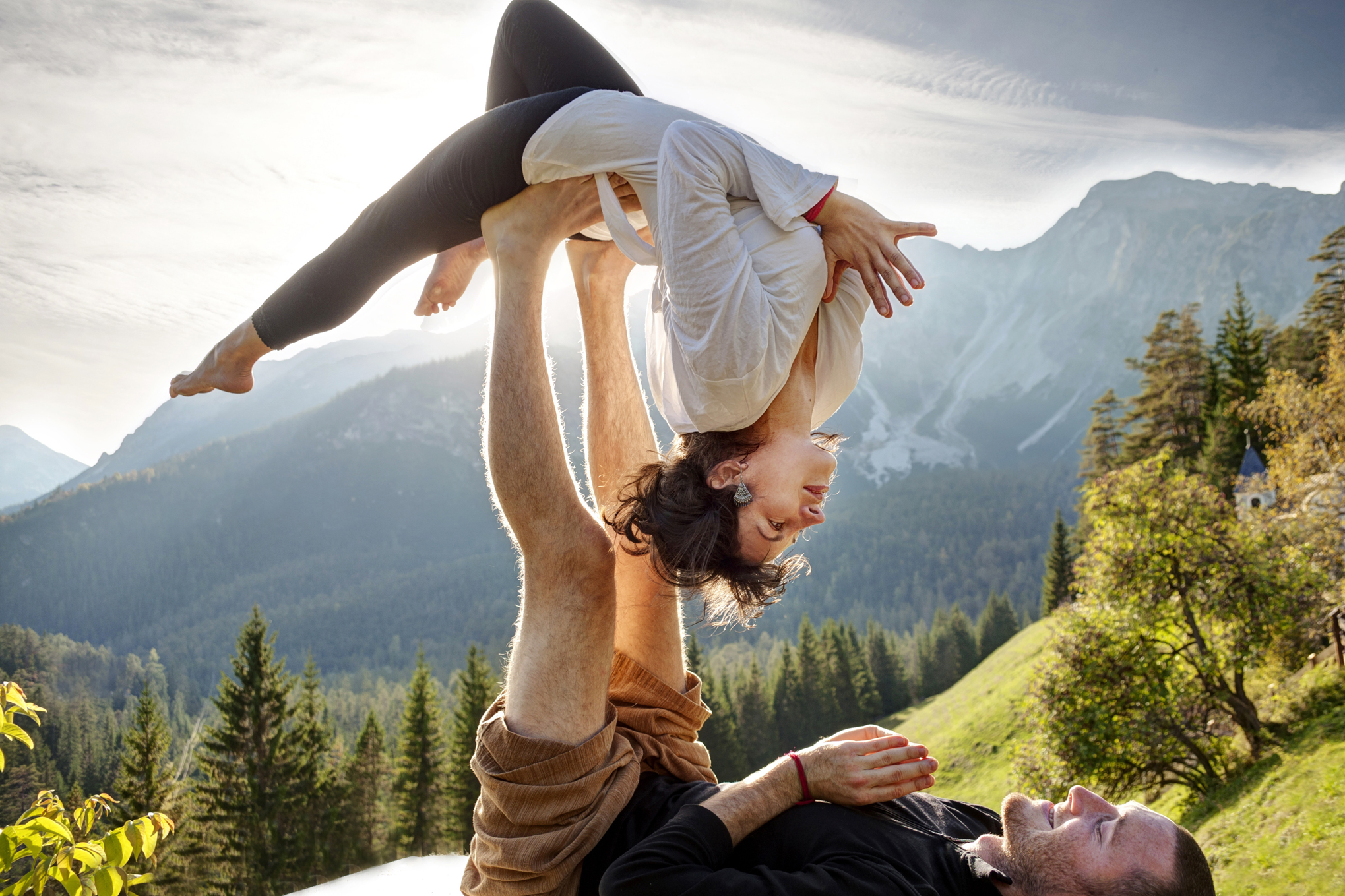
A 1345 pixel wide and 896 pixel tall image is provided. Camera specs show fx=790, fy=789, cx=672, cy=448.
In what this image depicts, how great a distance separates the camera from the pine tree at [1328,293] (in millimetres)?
35219

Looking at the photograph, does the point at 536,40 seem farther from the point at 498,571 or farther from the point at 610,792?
the point at 498,571

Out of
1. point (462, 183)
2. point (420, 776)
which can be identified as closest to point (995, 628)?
point (420, 776)

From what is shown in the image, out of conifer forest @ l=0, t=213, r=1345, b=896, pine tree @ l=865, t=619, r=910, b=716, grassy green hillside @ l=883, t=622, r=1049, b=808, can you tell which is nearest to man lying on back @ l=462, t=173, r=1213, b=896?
conifer forest @ l=0, t=213, r=1345, b=896

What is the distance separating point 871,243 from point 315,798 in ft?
116

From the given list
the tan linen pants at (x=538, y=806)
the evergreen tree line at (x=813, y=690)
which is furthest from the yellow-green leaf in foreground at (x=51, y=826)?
the evergreen tree line at (x=813, y=690)

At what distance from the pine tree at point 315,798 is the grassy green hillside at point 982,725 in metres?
23.1

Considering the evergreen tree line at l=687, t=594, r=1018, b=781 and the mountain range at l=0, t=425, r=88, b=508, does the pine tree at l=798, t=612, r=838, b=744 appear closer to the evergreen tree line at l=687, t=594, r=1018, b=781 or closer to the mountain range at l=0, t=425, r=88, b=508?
the evergreen tree line at l=687, t=594, r=1018, b=781

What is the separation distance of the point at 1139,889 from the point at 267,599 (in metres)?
173

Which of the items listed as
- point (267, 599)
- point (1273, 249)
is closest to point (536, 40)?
point (267, 599)

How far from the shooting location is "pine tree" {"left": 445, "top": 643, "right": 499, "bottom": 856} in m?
31.6

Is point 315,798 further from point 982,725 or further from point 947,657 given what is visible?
point 947,657

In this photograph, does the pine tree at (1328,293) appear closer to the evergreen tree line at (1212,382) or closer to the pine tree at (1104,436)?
the evergreen tree line at (1212,382)

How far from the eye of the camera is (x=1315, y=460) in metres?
21.1

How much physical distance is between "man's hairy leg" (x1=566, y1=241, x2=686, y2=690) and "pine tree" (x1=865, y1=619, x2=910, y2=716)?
180 feet
